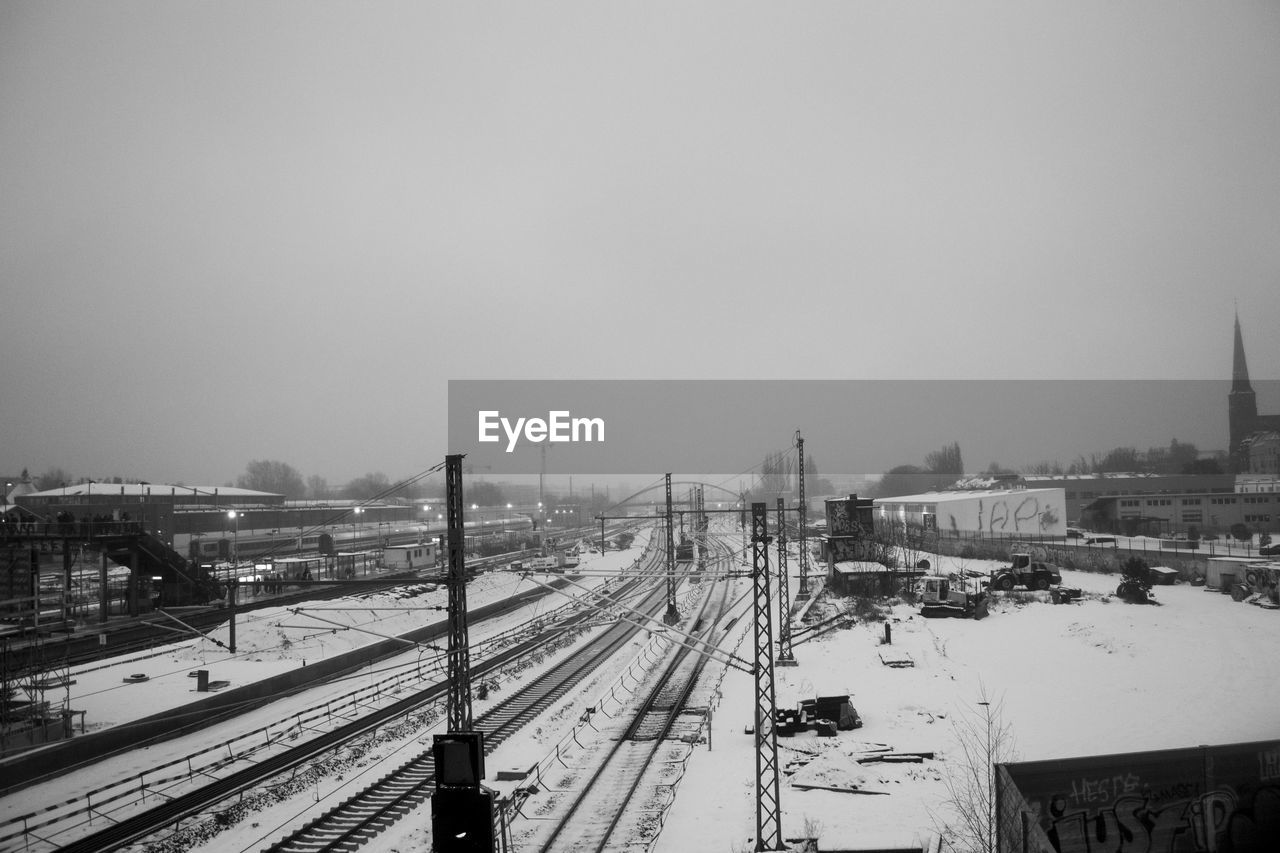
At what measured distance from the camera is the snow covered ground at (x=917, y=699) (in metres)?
13.9

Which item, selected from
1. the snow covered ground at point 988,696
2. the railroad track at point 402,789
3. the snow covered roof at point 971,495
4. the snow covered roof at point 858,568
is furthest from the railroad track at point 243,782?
the snow covered roof at point 971,495

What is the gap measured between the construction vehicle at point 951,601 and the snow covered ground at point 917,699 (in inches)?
24.9

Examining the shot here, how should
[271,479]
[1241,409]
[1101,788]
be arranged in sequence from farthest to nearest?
[271,479], [1241,409], [1101,788]

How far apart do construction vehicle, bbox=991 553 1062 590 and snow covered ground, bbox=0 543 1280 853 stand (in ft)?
9.46

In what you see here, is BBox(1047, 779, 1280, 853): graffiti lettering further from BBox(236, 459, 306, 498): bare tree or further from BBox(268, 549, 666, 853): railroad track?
BBox(236, 459, 306, 498): bare tree

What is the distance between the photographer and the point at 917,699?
66.0 ft

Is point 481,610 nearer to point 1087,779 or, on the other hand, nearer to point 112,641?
point 112,641

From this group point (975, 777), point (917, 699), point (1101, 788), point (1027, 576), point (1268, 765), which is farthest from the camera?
point (1027, 576)

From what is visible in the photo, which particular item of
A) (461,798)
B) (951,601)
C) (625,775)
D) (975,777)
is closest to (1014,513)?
(951,601)

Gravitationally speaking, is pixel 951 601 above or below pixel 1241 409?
below

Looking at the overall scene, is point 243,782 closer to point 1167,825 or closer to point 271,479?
point 1167,825

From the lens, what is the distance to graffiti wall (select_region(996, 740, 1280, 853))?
10242 mm

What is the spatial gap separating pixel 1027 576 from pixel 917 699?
56.1 feet

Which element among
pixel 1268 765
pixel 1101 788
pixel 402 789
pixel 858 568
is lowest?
pixel 402 789
